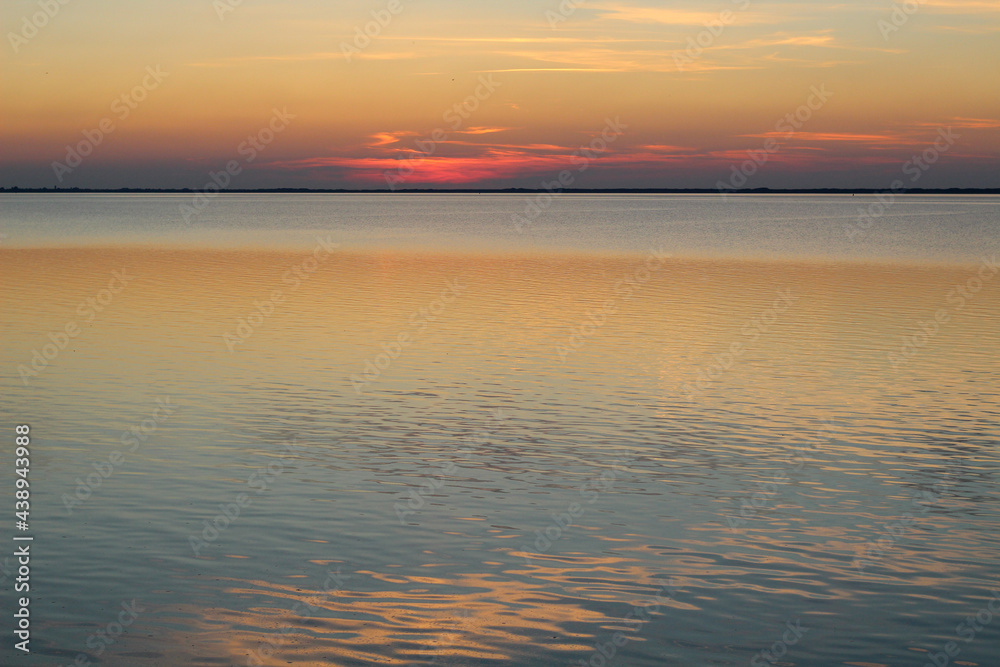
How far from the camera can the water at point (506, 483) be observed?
12211 millimetres

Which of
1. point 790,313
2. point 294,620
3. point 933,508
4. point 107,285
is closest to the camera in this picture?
point 294,620

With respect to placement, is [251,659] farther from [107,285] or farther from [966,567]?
[107,285]

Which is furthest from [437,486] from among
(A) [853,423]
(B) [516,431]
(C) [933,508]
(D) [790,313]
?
(D) [790,313]

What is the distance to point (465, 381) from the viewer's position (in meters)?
27.1

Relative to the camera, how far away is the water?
12.2m

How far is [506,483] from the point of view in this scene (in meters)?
18.2

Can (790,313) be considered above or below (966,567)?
below

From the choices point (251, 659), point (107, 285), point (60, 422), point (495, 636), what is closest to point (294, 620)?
point (251, 659)

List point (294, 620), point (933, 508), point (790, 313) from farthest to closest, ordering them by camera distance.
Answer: point (790, 313)
point (933, 508)
point (294, 620)

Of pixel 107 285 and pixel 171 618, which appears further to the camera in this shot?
pixel 107 285

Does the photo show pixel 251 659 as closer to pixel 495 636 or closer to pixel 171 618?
pixel 171 618

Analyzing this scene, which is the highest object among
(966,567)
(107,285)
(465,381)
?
(966,567)

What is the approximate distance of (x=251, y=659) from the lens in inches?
444

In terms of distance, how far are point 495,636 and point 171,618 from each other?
3.63 metres
